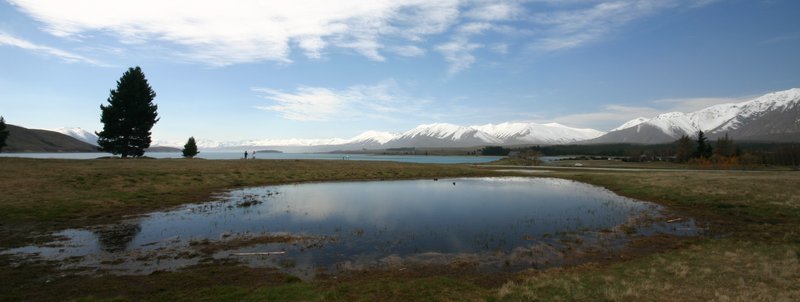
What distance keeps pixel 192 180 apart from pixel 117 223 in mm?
22155

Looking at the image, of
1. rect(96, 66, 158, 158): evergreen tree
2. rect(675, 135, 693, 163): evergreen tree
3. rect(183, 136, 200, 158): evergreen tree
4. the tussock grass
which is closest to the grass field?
the tussock grass

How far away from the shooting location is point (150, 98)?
66.4 metres

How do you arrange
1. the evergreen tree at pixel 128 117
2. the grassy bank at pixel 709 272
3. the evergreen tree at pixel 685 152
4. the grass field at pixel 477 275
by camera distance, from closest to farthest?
the grassy bank at pixel 709 272 → the grass field at pixel 477 275 → the evergreen tree at pixel 128 117 → the evergreen tree at pixel 685 152

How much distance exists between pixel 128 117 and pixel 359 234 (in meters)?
60.0

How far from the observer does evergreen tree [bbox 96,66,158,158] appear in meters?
61.9

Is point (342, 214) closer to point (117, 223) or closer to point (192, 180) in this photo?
point (117, 223)

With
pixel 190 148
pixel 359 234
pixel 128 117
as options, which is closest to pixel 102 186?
pixel 359 234

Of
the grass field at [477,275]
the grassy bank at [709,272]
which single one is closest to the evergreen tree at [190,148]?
the grass field at [477,275]

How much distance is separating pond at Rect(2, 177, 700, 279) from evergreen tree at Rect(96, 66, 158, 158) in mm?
40459

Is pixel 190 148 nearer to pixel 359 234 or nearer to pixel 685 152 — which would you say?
pixel 359 234

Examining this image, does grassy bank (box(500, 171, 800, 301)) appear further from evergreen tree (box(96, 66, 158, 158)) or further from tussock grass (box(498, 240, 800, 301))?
evergreen tree (box(96, 66, 158, 158))

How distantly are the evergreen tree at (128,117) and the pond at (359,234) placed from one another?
4046 centimetres

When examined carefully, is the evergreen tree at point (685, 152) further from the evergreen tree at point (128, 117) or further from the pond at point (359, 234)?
the evergreen tree at point (128, 117)

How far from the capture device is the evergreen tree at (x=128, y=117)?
6189 cm
